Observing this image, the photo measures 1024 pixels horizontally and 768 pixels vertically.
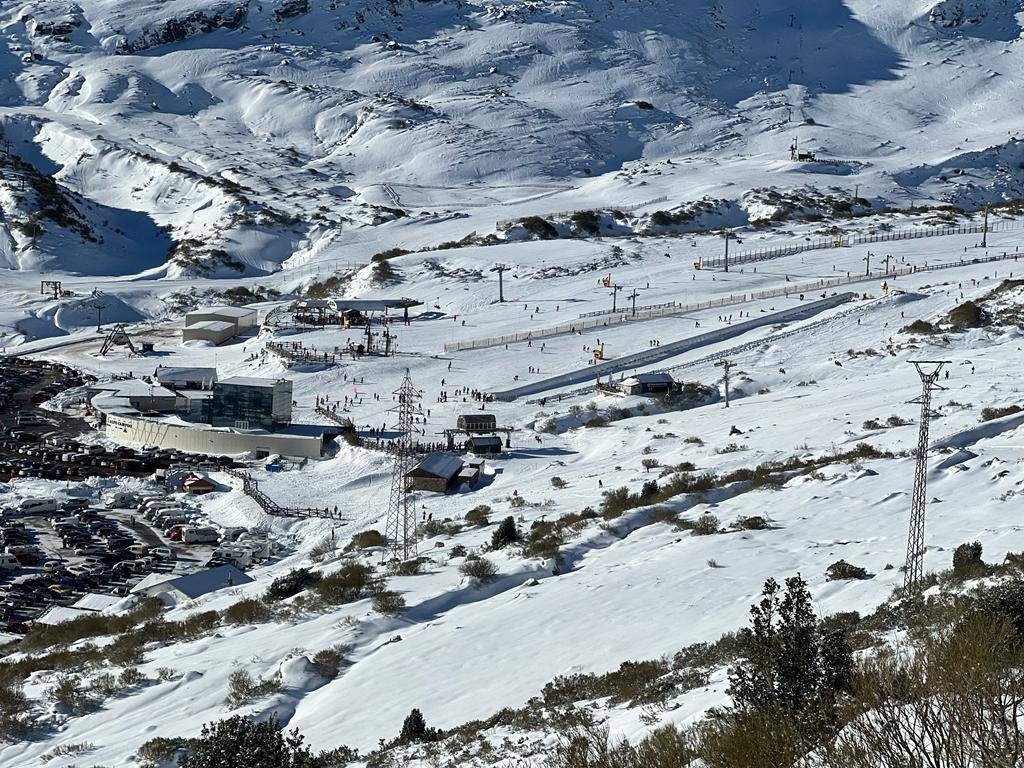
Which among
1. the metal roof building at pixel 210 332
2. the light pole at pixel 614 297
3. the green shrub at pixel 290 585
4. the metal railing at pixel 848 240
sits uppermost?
the metal railing at pixel 848 240

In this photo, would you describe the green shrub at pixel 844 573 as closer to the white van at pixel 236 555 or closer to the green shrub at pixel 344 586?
the green shrub at pixel 344 586

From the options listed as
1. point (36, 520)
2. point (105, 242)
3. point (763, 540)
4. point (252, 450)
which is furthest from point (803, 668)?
point (105, 242)

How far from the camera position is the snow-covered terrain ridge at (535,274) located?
23703 millimetres

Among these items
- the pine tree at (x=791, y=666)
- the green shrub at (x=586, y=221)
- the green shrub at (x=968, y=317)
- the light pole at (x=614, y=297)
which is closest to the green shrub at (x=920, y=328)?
the green shrub at (x=968, y=317)

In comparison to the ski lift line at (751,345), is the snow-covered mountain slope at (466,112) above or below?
above

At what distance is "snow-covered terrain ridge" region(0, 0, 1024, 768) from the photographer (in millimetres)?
23703

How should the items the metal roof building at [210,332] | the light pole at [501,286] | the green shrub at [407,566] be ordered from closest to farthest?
the green shrub at [407,566] → the metal roof building at [210,332] → the light pole at [501,286]

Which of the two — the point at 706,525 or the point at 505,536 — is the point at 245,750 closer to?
the point at 706,525

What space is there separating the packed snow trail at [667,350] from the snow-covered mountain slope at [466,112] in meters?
45.6

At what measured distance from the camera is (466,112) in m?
158

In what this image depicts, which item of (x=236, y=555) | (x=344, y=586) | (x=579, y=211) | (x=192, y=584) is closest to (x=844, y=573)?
(x=344, y=586)

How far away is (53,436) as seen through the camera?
59.0 m

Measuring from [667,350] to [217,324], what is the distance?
109ft

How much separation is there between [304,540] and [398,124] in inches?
4678
